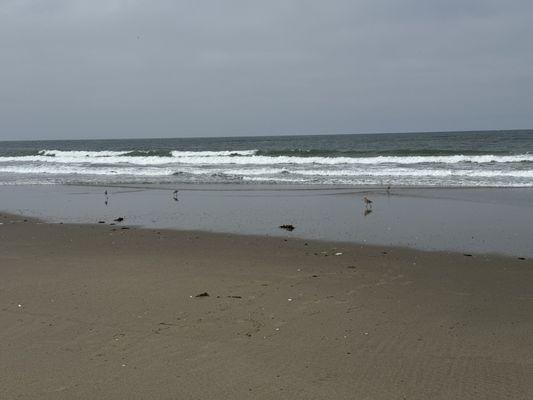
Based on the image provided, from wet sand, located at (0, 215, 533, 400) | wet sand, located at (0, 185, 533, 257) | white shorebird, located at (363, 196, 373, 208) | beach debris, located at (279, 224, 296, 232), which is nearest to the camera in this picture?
wet sand, located at (0, 215, 533, 400)

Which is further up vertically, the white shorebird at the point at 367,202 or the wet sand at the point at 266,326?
the white shorebird at the point at 367,202

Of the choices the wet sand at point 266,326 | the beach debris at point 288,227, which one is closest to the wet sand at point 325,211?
the beach debris at point 288,227

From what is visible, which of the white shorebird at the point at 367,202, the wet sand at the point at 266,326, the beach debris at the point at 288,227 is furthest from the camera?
the white shorebird at the point at 367,202

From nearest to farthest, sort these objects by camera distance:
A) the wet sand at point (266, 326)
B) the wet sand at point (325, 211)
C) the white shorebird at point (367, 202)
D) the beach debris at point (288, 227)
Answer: the wet sand at point (266, 326) < the wet sand at point (325, 211) < the beach debris at point (288, 227) < the white shorebird at point (367, 202)

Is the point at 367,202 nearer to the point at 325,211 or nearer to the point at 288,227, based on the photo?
the point at 325,211

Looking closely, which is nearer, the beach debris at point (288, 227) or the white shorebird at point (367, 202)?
the beach debris at point (288, 227)

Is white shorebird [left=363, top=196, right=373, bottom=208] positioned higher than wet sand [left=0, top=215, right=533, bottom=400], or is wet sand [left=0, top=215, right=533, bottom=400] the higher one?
white shorebird [left=363, top=196, right=373, bottom=208]

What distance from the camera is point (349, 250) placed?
867 cm

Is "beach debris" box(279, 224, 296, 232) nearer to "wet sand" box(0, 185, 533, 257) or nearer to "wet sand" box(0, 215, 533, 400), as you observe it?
"wet sand" box(0, 185, 533, 257)

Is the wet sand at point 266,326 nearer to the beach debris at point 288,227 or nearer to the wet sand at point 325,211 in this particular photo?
the wet sand at point 325,211

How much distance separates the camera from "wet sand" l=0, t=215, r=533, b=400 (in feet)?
12.6

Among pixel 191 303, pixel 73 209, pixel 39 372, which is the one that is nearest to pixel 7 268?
pixel 191 303

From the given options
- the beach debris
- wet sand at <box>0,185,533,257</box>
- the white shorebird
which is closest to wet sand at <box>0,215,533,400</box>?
wet sand at <box>0,185,533,257</box>

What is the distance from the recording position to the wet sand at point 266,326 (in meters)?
3.84
